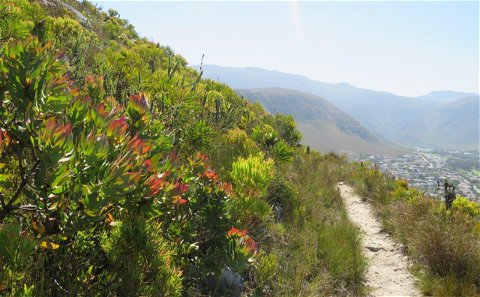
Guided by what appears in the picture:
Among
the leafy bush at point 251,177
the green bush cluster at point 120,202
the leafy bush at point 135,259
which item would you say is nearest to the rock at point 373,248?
the green bush cluster at point 120,202

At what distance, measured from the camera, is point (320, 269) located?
5.21m

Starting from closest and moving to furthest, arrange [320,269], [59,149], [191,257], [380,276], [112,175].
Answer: [59,149] → [112,175] → [191,257] → [320,269] → [380,276]

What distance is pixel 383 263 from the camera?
6875 millimetres

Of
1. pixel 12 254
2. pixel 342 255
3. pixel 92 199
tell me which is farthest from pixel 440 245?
pixel 12 254

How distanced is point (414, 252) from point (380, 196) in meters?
4.75

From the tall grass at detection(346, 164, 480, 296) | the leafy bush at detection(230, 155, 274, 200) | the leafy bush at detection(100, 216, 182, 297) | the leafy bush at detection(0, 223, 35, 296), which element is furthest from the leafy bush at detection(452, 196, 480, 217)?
the leafy bush at detection(0, 223, 35, 296)

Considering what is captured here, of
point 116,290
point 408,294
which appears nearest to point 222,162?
point 116,290

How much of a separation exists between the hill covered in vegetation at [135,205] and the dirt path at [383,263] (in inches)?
16.7

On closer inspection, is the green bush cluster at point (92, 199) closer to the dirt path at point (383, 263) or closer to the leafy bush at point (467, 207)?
A: the dirt path at point (383, 263)

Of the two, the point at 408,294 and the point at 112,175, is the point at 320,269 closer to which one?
the point at 408,294

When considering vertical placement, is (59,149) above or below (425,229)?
above

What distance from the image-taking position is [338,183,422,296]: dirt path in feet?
18.6

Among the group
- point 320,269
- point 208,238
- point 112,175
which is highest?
point 112,175

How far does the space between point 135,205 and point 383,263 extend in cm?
625
